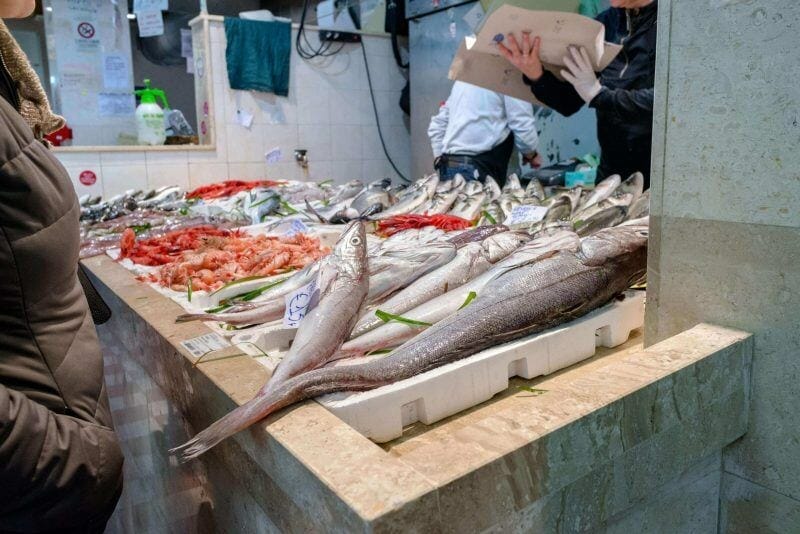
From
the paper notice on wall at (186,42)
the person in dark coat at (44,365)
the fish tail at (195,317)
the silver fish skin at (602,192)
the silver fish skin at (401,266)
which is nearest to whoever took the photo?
the person in dark coat at (44,365)

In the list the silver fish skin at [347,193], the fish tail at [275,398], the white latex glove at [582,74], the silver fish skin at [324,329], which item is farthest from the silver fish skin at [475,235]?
the silver fish skin at [347,193]

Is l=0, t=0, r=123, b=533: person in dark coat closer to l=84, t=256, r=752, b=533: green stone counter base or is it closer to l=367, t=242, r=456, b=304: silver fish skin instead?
l=84, t=256, r=752, b=533: green stone counter base

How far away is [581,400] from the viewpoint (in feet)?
4.14

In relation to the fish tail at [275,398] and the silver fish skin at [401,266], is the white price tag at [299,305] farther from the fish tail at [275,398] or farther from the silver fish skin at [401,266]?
the fish tail at [275,398]

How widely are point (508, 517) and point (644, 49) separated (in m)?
3.06

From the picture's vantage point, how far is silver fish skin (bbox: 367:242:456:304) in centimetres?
205

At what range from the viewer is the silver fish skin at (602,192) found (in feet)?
9.69

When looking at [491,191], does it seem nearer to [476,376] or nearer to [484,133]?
[484,133]

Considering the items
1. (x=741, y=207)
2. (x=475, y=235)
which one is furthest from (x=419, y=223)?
(x=741, y=207)

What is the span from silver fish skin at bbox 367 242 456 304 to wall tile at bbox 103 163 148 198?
17.3 feet

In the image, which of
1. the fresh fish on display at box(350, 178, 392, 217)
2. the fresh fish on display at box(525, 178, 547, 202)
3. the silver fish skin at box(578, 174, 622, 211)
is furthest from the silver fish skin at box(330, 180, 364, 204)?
the silver fish skin at box(578, 174, 622, 211)

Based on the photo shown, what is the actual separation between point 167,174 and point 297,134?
5.67 ft

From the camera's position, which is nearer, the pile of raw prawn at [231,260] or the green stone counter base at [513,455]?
the green stone counter base at [513,455]

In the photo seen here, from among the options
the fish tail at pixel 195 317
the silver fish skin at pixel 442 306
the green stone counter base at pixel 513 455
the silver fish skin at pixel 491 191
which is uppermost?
the silver fish skin at pixel 491 191
